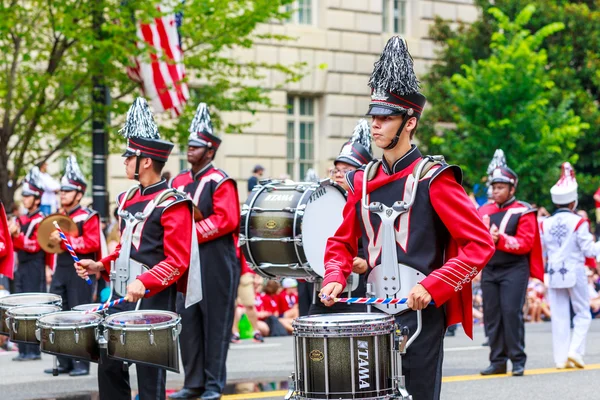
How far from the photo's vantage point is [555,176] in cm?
2827

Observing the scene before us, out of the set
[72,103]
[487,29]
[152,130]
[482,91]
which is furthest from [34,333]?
[487,29]

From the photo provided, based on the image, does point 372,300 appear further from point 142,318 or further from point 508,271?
point 508,271

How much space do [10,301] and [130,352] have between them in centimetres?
203

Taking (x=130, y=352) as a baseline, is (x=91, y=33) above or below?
above

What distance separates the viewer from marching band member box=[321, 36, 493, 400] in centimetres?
670

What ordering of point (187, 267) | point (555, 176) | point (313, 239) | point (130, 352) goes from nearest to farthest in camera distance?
point (130, 352) < point (187, 267) < point (313, 239) < point (555, 176)

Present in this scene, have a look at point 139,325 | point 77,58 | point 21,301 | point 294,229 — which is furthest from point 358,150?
point 77,58

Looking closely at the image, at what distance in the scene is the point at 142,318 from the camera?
790cm

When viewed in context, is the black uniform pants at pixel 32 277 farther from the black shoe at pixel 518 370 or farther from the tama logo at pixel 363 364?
the tama logo at pixel 363 364

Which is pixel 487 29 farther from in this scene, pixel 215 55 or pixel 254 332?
pixel 254 332

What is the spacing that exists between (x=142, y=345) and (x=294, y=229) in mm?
2578

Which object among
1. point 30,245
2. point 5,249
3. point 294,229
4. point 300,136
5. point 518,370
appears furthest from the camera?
point 300,136

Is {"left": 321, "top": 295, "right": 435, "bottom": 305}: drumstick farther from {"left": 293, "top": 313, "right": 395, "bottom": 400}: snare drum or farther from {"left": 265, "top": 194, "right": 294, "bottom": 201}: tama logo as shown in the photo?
{"left": 265, "top": 194, "right": 294, "bottom": 201}: tama logo

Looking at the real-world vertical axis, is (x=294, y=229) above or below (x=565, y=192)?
below
